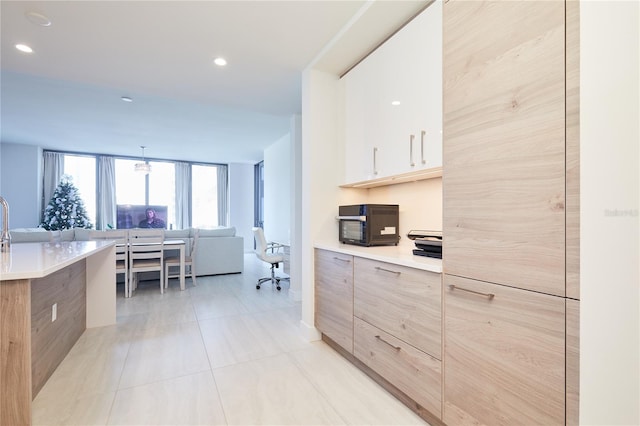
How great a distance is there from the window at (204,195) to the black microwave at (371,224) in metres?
7.27

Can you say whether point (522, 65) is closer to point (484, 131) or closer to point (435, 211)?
point (484, 131)

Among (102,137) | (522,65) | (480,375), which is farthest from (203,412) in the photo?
(102,137)

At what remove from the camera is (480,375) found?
1.23m

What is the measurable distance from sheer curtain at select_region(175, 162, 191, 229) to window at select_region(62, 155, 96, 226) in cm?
196

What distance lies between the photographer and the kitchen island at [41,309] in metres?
1.25

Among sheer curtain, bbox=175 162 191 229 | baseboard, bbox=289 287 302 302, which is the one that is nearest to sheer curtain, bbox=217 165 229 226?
sheer curtain, bbox=175 162 191 229

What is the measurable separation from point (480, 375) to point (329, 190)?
1.75 m

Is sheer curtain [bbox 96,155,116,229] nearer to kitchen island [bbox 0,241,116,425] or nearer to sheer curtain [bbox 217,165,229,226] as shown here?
sheer curtain [bbox 217,165,229,226]

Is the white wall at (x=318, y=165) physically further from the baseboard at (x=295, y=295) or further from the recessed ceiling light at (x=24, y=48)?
the recessed ceiling light at (x=24, y=48)

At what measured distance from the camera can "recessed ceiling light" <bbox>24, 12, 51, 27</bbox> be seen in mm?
1916

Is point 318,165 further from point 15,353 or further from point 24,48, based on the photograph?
point 24,48

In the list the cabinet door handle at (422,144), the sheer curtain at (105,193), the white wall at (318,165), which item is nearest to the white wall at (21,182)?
the sheer curtain at (105,193)

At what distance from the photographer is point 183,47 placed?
231cm
